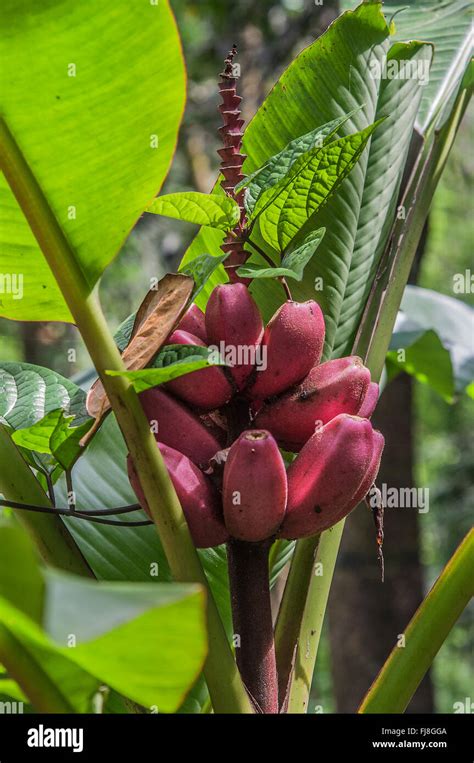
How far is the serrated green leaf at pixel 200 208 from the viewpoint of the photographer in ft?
1.96

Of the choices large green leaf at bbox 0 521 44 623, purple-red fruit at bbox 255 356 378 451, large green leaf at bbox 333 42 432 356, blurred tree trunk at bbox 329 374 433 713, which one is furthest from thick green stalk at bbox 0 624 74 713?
blurred tree trunk at bbox 329 374 433 713

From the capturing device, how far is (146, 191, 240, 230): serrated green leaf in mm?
598

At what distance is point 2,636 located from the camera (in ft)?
1.65

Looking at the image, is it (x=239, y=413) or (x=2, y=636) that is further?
(x=239, y=413)

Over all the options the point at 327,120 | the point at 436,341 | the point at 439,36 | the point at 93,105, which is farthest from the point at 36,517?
the point at 436,341

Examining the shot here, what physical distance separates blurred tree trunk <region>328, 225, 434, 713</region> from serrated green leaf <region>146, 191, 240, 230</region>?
1869mm

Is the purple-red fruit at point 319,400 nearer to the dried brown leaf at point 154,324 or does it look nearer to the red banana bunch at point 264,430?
the red banana bunch at point 264,430

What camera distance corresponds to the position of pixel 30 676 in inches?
20.4

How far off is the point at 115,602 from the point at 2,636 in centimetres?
22

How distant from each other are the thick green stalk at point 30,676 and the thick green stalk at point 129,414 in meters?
0.10

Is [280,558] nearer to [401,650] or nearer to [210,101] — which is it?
[401,650]

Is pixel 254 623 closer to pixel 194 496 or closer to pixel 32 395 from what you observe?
pixel 194 496
